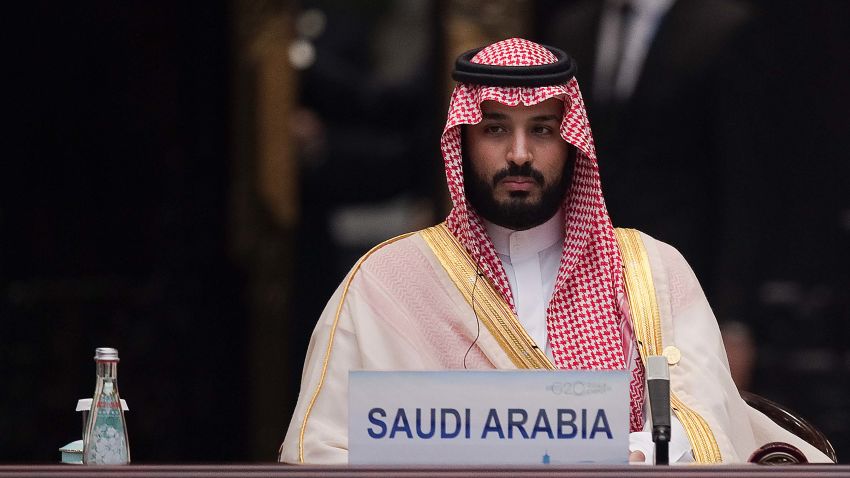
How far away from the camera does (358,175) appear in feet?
19.3

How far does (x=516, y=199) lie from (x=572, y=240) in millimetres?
141

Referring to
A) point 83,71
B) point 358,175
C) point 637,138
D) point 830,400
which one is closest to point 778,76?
point 637,138

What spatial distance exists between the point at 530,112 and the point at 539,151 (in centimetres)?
8

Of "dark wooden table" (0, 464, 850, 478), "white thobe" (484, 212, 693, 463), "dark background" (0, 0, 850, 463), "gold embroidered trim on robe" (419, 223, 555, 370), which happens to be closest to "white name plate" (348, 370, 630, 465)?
"dark wooden table" (0, 464, 850, 478)

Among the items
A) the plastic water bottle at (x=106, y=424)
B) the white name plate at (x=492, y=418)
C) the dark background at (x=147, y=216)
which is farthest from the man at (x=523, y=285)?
the dark background at (x=147, y=216)

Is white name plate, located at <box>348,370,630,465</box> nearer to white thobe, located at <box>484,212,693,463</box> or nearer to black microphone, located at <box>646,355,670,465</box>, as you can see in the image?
black microphone, located at <box>646,355,670,465</box>

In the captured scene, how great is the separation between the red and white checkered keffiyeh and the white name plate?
701mm

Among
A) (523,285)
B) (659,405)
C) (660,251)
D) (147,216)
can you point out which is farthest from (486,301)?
(147,216)

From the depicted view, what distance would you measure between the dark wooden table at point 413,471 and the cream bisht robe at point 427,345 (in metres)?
0.63

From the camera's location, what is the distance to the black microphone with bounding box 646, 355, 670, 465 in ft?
8.80

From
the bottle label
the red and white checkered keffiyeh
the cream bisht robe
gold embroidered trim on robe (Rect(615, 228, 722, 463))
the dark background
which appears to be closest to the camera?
the bottle label

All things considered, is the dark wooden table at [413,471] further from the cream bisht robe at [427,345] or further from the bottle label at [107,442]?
the cream bisht robe at [427,345]

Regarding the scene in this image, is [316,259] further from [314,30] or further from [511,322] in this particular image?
[511,322]

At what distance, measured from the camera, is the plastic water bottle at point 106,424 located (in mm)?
2863
